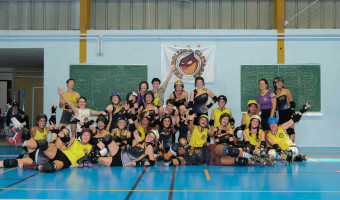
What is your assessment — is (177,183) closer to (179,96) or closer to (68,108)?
(179,96)

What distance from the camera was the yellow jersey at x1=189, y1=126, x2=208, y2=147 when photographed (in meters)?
5.36

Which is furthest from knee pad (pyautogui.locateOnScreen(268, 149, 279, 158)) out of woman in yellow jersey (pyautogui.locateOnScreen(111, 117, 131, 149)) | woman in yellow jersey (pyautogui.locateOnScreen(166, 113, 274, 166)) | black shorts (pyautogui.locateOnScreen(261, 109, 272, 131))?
woman in yellow jersey (pyautogui.locateOnScreen(111, 117, 131, 149))

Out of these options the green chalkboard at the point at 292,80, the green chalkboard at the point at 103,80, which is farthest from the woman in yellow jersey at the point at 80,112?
the green chalkboard at the point at 292,80

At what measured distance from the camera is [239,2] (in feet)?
27.9

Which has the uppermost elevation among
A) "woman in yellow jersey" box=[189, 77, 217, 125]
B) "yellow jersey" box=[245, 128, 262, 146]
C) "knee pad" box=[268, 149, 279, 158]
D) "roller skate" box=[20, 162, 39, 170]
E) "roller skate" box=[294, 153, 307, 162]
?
"woman in yellow jersey" box=[189, 77, 217, 125]

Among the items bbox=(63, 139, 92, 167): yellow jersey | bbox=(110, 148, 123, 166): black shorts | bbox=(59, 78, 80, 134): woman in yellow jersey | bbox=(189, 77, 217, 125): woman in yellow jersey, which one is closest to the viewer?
bbox=(63, 139, 92, 167): yellow jersey

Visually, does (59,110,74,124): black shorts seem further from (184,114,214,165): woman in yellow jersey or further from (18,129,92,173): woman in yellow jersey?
(184,114,214,165): woman in yellow jersey

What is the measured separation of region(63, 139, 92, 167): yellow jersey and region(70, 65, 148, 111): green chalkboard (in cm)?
328

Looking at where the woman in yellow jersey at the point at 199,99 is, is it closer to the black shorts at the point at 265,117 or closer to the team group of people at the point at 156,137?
the team group of people at the point at 156,137

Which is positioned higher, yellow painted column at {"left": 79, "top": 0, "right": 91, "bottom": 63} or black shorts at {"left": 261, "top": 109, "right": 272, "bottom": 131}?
yellow painted column at {"left": 79, "top": 0, "right": 91, "bottom": 63}

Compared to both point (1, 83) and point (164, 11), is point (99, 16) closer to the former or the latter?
point (164, 11)

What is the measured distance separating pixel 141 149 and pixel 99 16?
4.82m

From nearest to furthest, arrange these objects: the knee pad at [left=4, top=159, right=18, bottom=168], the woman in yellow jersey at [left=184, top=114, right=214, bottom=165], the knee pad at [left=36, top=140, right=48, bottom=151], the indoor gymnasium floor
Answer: the indoor gymnasium floor
the knee pad at [left=36, top=140, right=48, bottom=151]
the knee pad at [left=4, top=159, right=18, bottom=168]
the woman in yellow jersey at [left=184, top=114, right=214, bottom=165]

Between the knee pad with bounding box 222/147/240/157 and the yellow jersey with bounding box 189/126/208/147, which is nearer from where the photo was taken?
the knee pad with bounding box 222/147/240/157
